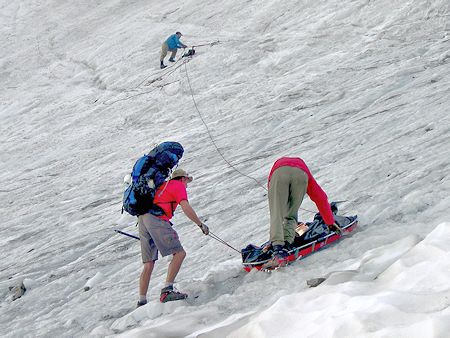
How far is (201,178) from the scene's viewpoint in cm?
1320

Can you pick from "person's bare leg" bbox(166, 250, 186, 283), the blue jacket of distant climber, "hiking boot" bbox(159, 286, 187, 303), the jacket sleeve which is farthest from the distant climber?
"hiking boot" bbox(159, 286, 187, 303)

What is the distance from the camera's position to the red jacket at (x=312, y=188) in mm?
7227

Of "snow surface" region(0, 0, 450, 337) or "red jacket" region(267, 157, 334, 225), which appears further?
"red jacket" region(267, 157, 334, 225)

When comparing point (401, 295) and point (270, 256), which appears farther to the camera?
point (270, 256)

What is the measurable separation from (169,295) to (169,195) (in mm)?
1170

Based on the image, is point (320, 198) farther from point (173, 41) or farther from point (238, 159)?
point (173, 41)

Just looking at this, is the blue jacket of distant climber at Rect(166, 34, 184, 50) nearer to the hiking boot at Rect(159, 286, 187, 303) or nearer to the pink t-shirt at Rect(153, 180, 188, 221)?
the pink t-shirt at Rect(153, 180, 188, 221)

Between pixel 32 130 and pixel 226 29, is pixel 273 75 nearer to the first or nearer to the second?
pixel 226 29

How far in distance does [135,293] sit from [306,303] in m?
3.39

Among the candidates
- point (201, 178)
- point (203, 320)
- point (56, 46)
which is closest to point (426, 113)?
point (201, 178)

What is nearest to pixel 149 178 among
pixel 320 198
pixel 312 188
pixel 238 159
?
pixel 312 188

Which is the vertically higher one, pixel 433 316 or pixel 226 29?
pixel 226 29

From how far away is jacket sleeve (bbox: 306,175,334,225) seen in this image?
24.0ft

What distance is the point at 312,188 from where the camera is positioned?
7.33m
